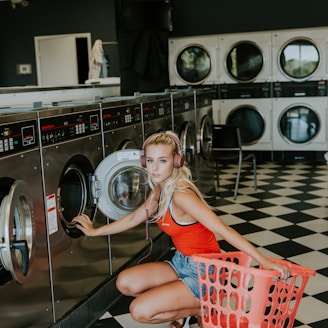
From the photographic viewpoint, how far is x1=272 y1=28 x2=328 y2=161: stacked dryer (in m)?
7.01

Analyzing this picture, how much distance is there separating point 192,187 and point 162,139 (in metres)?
0.26

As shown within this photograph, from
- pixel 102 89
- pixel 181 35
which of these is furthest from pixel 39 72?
pixel 102 89

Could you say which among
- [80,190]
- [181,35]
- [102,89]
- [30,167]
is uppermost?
[181,35]

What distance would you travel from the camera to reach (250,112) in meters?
7.42

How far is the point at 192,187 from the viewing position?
2.31 m

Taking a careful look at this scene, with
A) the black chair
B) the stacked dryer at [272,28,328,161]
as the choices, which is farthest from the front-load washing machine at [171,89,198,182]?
the stacked dryer at [272,28,328,161]

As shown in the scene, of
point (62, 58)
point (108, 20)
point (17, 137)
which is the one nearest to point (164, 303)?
point (17, 137)

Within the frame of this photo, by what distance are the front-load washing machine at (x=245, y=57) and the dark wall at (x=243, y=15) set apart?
490 millimetres

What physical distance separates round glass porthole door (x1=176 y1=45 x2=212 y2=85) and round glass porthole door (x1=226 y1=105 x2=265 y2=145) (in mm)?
708

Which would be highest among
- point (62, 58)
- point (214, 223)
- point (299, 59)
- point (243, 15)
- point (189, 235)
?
point (243, 15)

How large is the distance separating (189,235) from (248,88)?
529 centimetres

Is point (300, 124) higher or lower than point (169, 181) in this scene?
lower

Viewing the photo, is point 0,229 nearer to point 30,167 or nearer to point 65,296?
point 30,167

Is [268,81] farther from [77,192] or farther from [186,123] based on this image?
[77,192]
